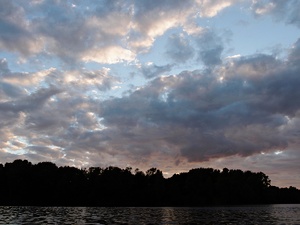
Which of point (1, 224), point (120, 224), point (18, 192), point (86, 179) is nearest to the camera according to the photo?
point (1, 224)

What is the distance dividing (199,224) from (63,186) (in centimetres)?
14075

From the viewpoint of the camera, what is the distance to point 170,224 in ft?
172

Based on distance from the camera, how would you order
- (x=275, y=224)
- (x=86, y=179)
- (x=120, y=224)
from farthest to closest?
(x=86, y=179) → (x=275, y=224) → (x=120, y=224)

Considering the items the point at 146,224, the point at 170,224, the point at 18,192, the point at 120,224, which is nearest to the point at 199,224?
the point at 170,224

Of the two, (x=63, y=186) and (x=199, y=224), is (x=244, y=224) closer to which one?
(x=199, y=224)

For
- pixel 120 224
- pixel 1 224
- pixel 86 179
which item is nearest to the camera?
pixel 1 224

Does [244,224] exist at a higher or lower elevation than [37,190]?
lower

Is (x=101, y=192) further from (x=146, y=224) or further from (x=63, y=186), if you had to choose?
(x=146, y=224)

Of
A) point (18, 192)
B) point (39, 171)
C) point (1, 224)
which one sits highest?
point (39, 171)

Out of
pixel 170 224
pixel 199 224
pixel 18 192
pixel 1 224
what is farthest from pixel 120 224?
pixel 18 192

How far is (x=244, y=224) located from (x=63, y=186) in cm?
14303

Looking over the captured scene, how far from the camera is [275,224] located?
55812mm

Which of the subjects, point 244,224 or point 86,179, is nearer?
point 244,224

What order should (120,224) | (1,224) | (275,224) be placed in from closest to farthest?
(1,224) → (120,224) → (275,224)
